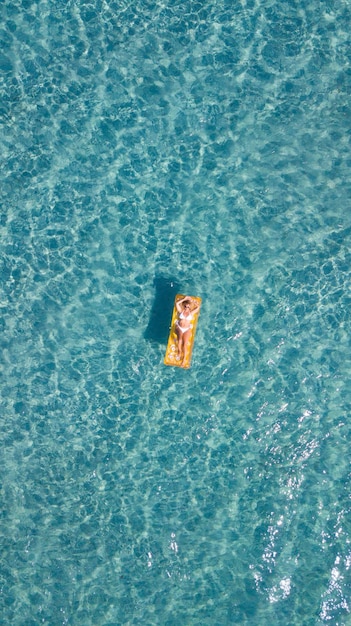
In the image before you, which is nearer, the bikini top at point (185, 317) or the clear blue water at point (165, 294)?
the bikini top at point (185, 317)

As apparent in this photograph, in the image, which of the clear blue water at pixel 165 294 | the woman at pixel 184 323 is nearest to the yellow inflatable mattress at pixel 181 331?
the woman at pixel 184 323

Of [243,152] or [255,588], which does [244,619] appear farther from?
[243,152]

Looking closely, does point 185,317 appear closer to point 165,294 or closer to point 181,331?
point 181,331

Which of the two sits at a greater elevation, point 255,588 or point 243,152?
point 243,152

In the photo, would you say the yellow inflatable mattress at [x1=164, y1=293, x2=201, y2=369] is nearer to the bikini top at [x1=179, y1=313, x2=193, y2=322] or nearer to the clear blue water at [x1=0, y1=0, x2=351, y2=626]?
the bikini top at [x1=179, y1=313, x2=193, y2=322]

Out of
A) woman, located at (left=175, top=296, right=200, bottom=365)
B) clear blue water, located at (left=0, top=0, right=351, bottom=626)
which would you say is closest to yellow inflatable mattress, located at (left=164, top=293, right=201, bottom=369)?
woman, located at (left=175, top=296, right=200, bottom=365)

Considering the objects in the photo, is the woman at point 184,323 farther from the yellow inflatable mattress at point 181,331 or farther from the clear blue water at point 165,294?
the clear blue water at point 165,294

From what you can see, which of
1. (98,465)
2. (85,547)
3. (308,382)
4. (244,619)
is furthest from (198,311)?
(244,619)
